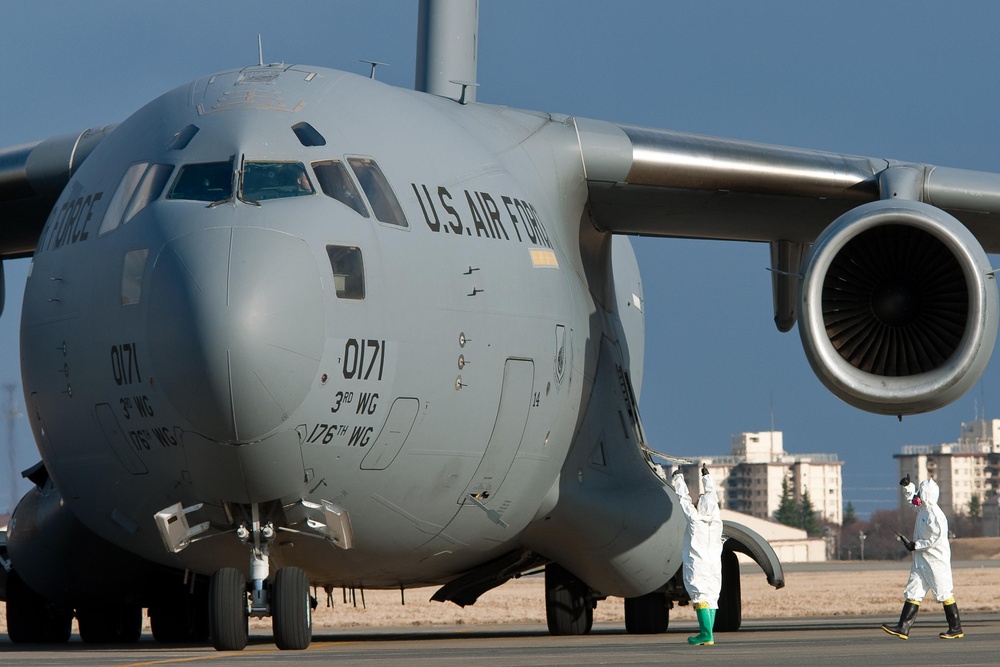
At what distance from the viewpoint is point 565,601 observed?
1321 centimetres

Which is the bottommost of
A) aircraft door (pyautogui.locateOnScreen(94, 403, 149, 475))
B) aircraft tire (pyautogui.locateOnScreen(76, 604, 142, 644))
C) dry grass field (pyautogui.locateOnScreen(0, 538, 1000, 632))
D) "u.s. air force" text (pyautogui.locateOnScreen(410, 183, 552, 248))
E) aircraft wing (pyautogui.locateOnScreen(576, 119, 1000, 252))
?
dry grass field (pyautogui.locateOnScreen(0, 538, 1000, 632))

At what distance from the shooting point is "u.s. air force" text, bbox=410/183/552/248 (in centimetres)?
1029

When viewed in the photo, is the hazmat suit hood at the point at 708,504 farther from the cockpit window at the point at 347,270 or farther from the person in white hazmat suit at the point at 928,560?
the cockpit window at the point at 347,270

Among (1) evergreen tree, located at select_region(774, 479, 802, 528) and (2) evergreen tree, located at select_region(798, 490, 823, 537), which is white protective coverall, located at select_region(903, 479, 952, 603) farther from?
(1) evergreen tree, located at select_region(774, 479, 802, 528)

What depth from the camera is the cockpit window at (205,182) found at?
31.3 feet

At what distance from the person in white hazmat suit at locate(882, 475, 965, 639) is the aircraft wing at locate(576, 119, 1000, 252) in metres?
2.49

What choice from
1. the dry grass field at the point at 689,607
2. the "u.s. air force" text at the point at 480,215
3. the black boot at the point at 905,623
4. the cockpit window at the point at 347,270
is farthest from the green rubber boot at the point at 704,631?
the dry grass field at the point at 689,607

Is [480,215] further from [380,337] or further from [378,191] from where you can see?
[380,337]

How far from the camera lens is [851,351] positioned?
11.8 metres

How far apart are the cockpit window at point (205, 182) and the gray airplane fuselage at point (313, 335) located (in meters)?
0.02

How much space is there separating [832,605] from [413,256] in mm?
14042

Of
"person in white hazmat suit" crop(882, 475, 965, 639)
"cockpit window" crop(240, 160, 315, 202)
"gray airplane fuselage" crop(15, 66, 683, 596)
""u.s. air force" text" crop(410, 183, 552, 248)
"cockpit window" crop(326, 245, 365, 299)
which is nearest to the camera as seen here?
"gray airplane fuselage" crop(15, 66, 683, 596)

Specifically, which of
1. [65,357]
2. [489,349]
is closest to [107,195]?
[65,357]

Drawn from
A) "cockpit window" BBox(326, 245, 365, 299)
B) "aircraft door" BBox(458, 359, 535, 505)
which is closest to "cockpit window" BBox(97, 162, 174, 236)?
"cockpit window" BBox(326, 245, 365, 299)
